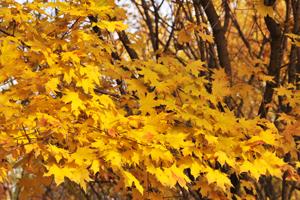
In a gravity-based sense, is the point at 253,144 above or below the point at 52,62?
below

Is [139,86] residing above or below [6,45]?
below

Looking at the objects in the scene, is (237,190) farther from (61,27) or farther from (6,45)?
(6,45)

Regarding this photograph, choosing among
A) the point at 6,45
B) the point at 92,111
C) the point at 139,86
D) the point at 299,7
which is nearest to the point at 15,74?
the point at 6,45

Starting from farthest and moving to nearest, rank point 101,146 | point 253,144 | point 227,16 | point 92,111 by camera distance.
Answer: point 227,16 < point 253,144 < point 92,111 < point 101,146

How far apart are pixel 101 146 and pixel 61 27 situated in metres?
0.85

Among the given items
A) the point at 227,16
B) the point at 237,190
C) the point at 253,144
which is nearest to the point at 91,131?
the point at 253,144

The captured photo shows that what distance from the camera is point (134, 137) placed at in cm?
151

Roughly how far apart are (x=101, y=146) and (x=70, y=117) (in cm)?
27

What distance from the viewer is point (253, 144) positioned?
1.87 m

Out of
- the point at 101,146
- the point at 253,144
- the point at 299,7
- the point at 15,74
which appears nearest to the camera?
the point at 15,74

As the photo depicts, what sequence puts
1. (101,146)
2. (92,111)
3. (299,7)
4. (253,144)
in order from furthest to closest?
(299,7)
(253,144)
(92,111)
(101,146)

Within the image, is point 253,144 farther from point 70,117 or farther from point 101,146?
point 70,117

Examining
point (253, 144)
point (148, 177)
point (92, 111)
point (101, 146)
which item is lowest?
point (148, 177)

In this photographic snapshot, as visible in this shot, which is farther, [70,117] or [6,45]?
[70,117]
